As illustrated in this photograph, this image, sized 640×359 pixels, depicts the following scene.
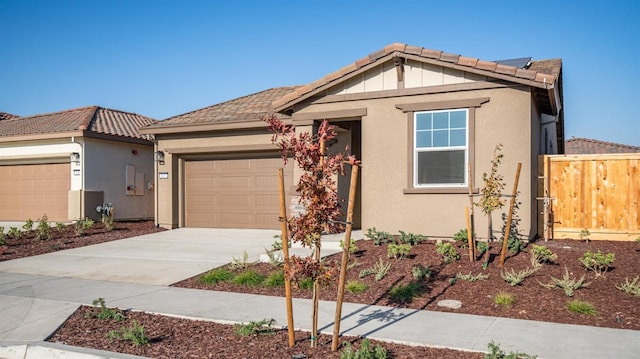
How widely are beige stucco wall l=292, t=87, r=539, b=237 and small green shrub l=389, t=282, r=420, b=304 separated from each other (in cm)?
345

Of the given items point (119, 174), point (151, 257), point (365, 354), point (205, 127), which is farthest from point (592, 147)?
point (365, 354)

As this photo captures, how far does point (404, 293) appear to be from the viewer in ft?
25.5

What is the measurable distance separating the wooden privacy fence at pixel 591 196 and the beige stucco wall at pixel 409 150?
24.5 inches

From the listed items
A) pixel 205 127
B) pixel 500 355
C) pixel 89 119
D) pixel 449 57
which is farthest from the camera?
pixel 89 119

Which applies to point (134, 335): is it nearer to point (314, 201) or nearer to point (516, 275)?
point (314, 201)

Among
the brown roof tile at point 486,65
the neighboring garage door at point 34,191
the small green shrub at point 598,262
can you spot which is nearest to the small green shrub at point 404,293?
the small green shrub at point 598,262

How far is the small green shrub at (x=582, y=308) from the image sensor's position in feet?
22.1

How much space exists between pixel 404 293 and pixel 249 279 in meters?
2.62

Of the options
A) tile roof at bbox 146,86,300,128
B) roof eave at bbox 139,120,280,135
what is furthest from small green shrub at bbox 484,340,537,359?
tile roof at bbox 146,86,300,128

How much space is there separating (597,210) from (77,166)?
51.0 feet

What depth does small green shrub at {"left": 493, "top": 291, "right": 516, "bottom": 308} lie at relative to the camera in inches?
281

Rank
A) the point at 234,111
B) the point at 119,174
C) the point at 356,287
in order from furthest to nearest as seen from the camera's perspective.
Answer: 1. the point at 119,174
2. the point at 234,111
3. the point at 356,287

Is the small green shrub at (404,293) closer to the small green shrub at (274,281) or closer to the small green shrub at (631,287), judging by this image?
the small green shrub at (274,281)

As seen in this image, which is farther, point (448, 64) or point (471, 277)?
point (448, 64)
